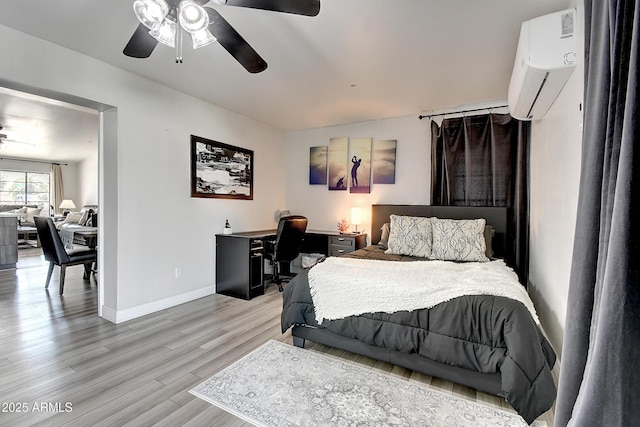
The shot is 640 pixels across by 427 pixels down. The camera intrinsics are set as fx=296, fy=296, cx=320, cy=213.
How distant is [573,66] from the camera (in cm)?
181

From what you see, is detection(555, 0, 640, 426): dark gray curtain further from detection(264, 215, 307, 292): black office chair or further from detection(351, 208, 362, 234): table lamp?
detection(351, 208, 362, 234): table lamp

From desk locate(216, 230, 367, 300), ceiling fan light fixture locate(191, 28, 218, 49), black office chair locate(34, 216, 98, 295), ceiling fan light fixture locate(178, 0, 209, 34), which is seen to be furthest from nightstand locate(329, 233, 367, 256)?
black office chair locate(34, 216, 98, 295)

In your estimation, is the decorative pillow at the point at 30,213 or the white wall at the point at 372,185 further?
the decorative pillow at the point at 30,213

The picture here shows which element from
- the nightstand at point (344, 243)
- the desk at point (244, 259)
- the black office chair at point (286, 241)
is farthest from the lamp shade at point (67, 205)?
the nightstand at point (344, 243)

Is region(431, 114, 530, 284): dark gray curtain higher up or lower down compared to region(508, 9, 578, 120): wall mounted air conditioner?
lower down

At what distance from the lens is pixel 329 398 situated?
5.99 ft

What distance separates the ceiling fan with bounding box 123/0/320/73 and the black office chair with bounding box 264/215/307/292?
2117 millimetres

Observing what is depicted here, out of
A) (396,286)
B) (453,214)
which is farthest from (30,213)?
(453,214)

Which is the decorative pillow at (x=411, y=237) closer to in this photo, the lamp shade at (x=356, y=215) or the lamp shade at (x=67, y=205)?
the lamp shade at (x=356, y=215)

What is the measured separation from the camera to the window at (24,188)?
847cm

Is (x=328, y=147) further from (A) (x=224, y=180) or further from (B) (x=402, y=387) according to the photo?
(B) (x=402, y=387)

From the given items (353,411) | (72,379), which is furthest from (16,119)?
(353,411)

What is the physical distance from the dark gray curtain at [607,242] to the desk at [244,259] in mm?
3391

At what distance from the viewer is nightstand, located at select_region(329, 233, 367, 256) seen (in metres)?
4.16
